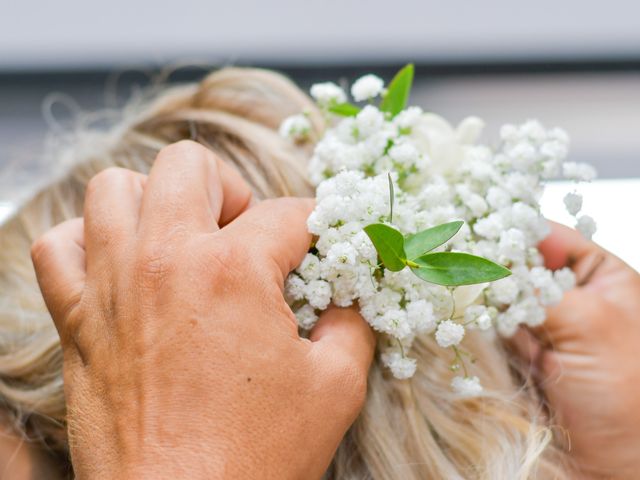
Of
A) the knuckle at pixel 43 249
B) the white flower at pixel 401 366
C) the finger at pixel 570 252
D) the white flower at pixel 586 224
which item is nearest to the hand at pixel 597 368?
the finger at pixel 570 252

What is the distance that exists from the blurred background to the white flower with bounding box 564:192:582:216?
0.95 m

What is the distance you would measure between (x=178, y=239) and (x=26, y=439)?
1.45 ft

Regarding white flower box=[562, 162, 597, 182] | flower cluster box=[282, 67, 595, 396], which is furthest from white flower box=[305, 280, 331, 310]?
white flower box=[562, 162, 597, 182]

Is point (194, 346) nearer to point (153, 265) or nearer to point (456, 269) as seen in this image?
point (153, 265)

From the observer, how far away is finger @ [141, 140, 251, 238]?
2.34ft

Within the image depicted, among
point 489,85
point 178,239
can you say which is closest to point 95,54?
point 489,85

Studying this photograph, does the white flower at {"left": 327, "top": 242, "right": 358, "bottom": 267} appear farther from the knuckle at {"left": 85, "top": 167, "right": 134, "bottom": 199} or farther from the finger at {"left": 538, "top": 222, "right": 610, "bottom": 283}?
the finger at {"left": 538, "top": 222, "right": 610, "bottom": 283}

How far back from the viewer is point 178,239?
0.70 m

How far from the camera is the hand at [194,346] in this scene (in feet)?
2.09

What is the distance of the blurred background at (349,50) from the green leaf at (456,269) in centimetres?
110

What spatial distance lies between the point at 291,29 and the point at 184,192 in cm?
111

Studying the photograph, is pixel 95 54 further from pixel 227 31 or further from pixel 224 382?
pixel 224 382

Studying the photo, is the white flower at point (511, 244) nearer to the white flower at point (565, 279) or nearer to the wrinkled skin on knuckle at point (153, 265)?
the white flower at point (565, 279)

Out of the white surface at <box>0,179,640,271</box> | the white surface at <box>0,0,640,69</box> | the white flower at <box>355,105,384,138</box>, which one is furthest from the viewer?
the white surface at <box>0,0,640,69</box>
